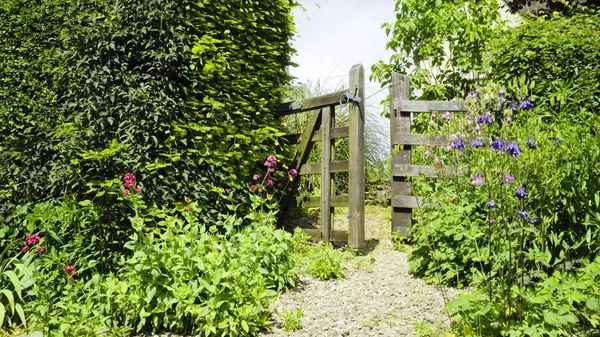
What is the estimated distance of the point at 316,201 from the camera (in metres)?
6.18

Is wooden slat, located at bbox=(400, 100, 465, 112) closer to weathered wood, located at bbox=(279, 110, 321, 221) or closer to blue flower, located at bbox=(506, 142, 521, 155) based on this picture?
weathered wood, located at bbox=(279, 110, 321, 221)

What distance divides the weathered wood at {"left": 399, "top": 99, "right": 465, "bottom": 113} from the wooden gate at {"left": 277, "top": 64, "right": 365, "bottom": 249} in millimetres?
680

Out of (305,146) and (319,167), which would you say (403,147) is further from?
(305,146)

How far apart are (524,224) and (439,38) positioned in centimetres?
526

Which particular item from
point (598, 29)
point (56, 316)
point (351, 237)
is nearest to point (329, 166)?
point (351, 237)

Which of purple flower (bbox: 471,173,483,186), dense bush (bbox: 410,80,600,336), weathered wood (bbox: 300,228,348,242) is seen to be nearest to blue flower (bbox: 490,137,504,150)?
dense bush (bbox: 410,80,600,336)

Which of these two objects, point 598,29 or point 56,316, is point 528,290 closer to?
point 56,316

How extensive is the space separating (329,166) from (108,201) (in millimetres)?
2606

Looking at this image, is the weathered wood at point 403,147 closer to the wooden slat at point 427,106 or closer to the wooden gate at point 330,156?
the wooden slat at point 427,106

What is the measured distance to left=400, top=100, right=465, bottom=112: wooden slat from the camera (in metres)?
6.12

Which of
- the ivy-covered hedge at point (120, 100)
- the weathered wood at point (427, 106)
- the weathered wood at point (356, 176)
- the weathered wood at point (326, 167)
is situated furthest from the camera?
the weathered wood at point (427, 106)

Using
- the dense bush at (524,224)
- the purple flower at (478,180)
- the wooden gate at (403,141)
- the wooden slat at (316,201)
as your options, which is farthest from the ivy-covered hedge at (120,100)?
the purple flower at (478,180)

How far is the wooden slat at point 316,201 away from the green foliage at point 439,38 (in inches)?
100

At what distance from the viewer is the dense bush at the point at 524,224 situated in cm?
284
